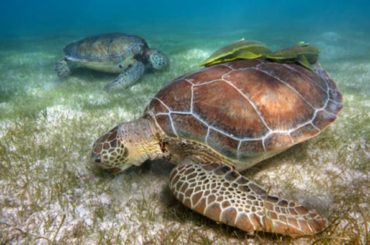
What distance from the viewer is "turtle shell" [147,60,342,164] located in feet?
10.8

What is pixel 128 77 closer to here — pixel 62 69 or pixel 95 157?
pixel 62 69

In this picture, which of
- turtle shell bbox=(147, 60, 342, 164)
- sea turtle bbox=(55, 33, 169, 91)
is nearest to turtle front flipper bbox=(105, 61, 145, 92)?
sea turtle bbox=(55, 33, 169, 91)

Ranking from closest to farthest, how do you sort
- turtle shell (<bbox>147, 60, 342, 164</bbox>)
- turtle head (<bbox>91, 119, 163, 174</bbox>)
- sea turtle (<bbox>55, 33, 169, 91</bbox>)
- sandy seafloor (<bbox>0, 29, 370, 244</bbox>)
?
sandy seafloor (<bbox>0, 29, 370, 244</bbox>), turtle shell (<bbox>147, 60, 342, 164</bbox>), turtle head (<bbox>91, 119, 163, 174</bbox>), sea turtle (<bbox>55, 33, 169, 91</bbox>)

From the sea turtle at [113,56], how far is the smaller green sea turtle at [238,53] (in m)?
3.69

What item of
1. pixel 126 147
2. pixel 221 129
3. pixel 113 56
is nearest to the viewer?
pixel 221 129

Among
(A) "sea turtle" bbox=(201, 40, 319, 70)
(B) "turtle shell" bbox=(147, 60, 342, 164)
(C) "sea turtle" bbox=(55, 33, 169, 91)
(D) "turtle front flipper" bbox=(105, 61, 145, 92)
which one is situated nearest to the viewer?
(B) "turtle shell" bbox=(147, 60, 342, 164)

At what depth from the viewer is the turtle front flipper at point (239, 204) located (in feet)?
8.21

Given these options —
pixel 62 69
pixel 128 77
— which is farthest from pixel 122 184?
pixel 62 69

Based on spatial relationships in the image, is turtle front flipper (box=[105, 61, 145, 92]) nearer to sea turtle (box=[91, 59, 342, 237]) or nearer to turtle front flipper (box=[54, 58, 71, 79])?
turtle front flipper (box=[54, 58, 71, 79])

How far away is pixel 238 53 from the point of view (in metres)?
4.46

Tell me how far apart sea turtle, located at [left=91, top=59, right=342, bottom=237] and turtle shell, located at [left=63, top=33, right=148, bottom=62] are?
471cm

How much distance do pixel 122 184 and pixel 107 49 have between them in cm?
557

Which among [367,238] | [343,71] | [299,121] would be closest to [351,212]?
[367,238]

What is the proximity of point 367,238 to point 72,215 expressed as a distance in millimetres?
2900
